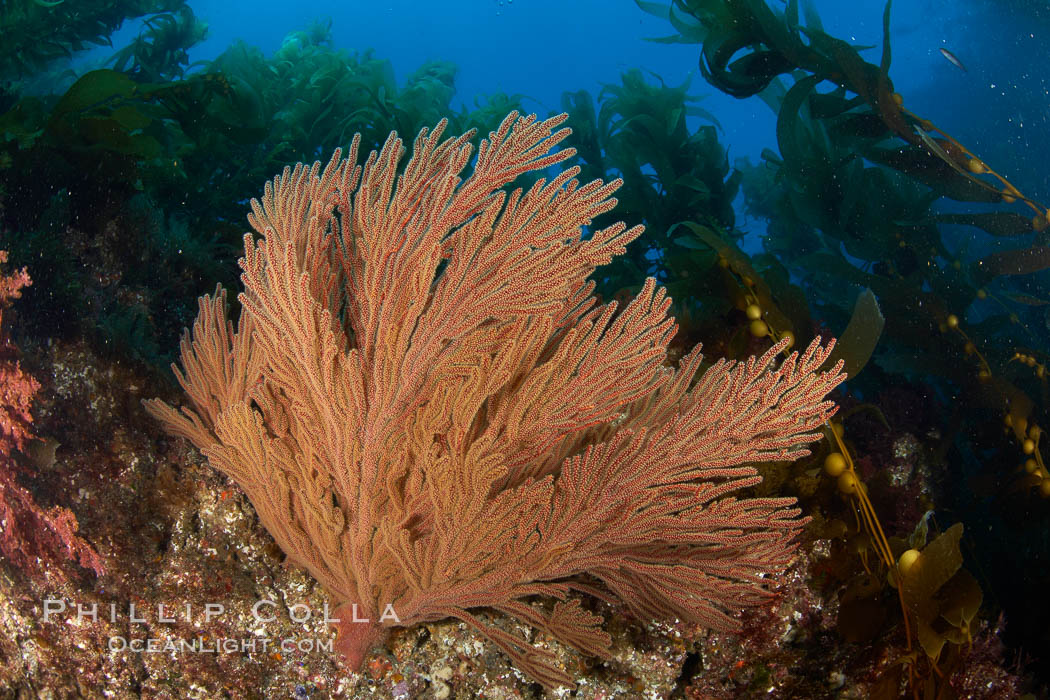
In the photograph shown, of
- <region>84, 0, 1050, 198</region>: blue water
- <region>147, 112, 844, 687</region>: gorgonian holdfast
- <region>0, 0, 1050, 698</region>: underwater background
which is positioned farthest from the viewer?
<region>84, 0, 1050, 198</region>: blue water

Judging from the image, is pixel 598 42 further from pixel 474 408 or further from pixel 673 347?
pixel 474 408

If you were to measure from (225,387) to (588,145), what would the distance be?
4529 mm

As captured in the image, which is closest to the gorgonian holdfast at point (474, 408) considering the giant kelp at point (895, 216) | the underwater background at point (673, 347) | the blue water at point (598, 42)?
the underwater background at point (673, 347)

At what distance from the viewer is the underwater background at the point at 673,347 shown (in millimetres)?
2064

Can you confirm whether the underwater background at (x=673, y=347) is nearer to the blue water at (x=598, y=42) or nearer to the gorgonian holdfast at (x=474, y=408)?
the gorgonian holdfast at (x=474, y=408)

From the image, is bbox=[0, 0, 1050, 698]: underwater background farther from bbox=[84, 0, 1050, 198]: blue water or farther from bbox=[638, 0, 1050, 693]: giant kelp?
bbox=[84, 0, 1050, 198]: blue water

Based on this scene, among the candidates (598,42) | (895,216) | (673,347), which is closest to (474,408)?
(673,347)

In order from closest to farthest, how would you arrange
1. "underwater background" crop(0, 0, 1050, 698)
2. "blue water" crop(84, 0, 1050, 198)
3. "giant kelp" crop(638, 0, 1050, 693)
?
"underwater background" crop(0, 0, 1050, 698)
"giant kelp" crop(638, 0, 1050, 693)
"blue water" crop(84, 0, 1050, 198)

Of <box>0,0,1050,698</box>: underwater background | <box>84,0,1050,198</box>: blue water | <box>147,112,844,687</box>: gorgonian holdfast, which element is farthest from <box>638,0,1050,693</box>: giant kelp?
<box>84,0,1050,198</box>: blue water

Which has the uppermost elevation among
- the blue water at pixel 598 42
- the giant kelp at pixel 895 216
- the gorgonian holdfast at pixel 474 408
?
the blue water at pixel 598 42

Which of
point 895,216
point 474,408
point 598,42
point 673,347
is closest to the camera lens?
point 474,408

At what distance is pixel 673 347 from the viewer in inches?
113

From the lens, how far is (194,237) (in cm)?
325

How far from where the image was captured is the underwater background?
2.06 m
